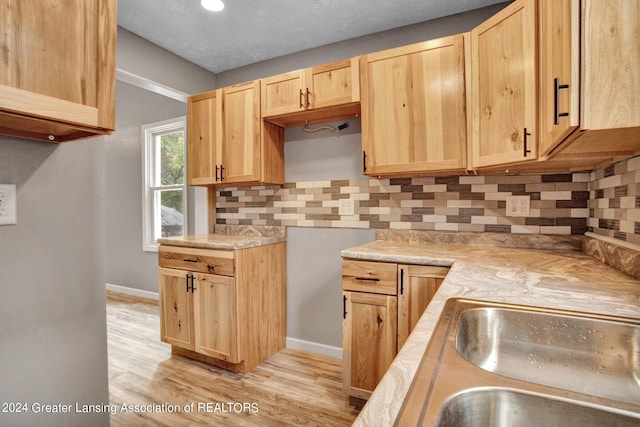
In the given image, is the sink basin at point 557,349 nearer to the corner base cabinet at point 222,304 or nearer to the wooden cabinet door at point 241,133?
the corner base cabinet at point 222,304

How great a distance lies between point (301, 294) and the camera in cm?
264

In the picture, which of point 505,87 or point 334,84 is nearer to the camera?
point 505,87

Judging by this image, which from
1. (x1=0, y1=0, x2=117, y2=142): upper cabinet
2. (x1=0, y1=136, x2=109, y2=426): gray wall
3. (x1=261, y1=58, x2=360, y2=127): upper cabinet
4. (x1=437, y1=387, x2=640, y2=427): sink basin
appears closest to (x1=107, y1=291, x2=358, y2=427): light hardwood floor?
(x1=0, y1=136, x2=109, y2=426): gray wall

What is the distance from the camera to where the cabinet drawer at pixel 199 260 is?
2.18 m

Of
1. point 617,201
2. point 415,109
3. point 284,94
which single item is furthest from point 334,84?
point 617,201

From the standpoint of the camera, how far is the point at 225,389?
2033 millimetres

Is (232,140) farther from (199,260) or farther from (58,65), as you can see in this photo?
(58,65)

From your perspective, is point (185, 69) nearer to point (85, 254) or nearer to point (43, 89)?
point (85, 254)

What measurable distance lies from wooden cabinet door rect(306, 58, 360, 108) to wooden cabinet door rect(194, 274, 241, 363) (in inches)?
56.8

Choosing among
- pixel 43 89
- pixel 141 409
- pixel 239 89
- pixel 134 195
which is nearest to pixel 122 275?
pixel 134 195

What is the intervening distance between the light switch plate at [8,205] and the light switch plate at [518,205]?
2445mm

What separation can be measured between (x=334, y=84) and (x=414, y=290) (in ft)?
4.86

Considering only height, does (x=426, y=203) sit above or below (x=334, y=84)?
below

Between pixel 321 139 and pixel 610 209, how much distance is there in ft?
6.16
